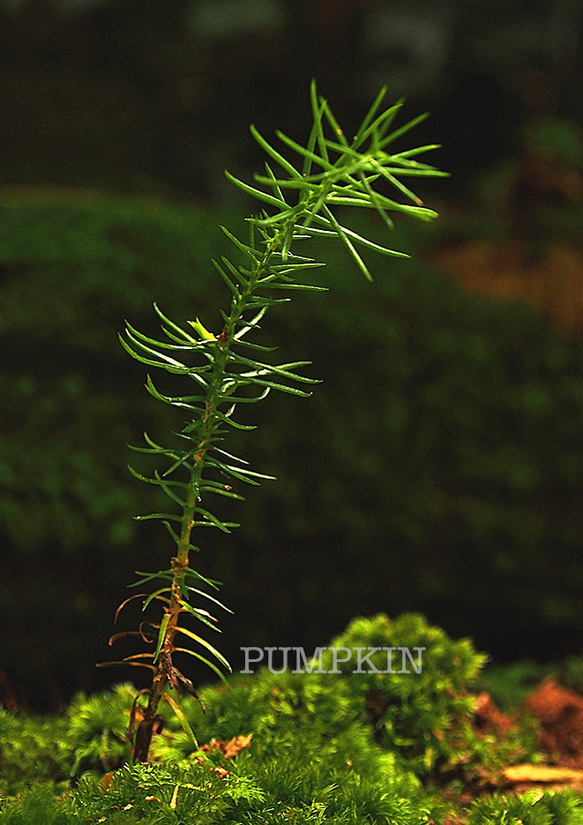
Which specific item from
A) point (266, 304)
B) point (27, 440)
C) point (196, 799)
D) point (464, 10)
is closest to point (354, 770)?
point (196, 799)

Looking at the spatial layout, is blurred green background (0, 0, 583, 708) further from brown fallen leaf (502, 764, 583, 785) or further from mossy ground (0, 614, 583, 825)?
brown fallen leaf (502, 764, 583, 785)

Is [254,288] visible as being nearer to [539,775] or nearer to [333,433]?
[539,775]

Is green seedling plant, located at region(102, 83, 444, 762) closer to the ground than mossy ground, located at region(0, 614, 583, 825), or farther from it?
farther from it

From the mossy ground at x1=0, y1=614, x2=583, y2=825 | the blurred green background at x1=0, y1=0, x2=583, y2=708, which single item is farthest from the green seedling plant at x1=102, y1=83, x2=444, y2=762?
the blurred green background at x1=0, y1=0, x2=583, y2=708

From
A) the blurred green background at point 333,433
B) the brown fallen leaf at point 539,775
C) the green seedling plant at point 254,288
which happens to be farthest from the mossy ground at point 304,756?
the blurred green background at point 333,433

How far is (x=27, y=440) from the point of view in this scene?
2.40 metres

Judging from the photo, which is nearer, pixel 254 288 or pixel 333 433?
pixel 254 288

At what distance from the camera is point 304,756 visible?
131cm

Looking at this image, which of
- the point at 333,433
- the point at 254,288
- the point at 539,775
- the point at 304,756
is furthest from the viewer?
the point at 333,433

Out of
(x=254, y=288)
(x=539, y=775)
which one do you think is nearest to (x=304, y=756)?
(x=539, y=775)

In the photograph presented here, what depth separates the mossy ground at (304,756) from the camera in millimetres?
1059

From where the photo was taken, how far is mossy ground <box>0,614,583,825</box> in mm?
1059

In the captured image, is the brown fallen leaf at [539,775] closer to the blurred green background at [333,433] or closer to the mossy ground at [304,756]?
the mossy ground at [304,756]

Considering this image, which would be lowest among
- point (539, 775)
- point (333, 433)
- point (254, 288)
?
point (539, 775)
